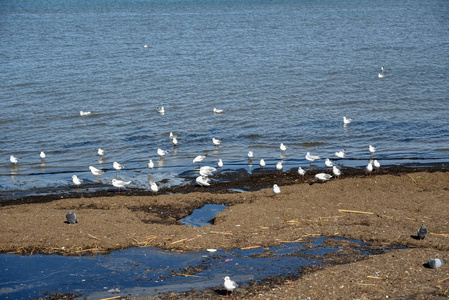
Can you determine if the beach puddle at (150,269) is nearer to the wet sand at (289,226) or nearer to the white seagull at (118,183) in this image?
the wet sand at (289,226)

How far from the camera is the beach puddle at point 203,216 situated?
16078mm

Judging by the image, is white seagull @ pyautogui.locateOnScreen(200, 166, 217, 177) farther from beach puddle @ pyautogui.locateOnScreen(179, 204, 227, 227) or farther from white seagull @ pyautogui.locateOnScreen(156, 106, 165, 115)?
white seagull @ pyautogui.locateOnScreen(156, 106, 165, 115)

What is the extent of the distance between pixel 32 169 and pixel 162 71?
21713 mm

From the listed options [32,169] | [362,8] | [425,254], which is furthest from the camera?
[362,8]

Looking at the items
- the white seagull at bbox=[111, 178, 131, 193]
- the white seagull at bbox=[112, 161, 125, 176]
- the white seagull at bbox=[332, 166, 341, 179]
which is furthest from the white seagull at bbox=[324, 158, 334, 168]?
the white seagull at bbox=[112, 161, 125, 176]

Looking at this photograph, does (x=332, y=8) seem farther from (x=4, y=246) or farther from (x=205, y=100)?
(x=4, y=246)

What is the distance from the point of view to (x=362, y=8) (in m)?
92.9

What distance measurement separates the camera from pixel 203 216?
54.8ft

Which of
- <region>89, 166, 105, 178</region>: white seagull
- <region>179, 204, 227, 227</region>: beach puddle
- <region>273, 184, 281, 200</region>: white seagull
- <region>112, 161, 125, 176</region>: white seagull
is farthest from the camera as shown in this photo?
<region>112, 161, 125, 176</region>: white seagull

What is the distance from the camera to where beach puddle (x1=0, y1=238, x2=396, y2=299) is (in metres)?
11.3

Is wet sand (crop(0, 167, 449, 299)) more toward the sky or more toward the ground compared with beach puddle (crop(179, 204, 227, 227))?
more toward the sky

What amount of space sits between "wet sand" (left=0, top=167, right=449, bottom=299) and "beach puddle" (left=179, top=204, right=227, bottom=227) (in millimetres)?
251

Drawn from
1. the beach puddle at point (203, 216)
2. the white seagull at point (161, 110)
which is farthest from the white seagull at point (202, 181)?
the white seagull at point (161, 110)

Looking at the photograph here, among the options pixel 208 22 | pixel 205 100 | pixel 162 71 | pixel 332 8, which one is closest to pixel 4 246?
pixel 205 100
